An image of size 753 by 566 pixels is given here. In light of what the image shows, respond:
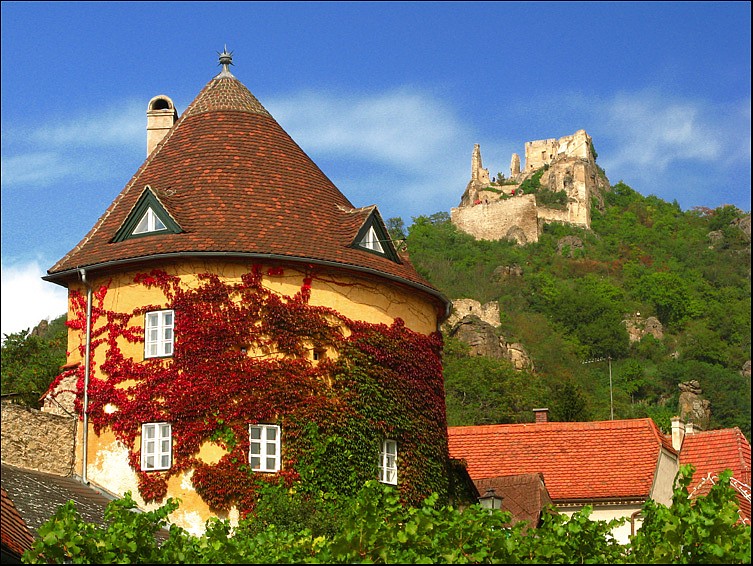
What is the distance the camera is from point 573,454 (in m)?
38.1

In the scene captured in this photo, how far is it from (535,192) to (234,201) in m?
126

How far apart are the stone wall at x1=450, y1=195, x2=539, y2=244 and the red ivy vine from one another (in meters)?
110

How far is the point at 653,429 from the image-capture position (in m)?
38.6

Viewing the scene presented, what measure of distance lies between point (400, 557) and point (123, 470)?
1031 cm

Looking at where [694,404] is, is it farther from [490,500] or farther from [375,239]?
[375,239]

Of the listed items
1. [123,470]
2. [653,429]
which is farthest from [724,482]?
[653,429]

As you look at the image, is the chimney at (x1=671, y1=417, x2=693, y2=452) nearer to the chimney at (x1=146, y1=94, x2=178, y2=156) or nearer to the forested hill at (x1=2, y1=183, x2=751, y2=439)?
the chimney at (x1=146, y1=94, x2=178, y2=156)

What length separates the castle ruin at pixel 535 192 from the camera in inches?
5472

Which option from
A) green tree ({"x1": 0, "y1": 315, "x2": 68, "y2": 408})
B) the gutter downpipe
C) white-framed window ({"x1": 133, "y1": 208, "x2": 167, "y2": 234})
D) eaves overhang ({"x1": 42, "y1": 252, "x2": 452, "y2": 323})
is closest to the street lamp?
eaves overhang ({"x1": 42, "y1": 252, "x2": 452, "y2": 323})

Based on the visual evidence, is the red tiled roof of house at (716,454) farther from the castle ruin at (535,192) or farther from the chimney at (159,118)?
the castle ruin at (535,192)

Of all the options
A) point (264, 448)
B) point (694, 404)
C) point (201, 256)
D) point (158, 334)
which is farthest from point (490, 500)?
point (694, 404)

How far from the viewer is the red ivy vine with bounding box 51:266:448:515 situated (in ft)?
87.1

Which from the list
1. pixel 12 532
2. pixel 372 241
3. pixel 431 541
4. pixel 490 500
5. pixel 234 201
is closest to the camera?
pixel 12 532

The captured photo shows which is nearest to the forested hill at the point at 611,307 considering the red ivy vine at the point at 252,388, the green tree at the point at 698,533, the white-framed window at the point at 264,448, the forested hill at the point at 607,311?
the forested hill at the point at 607,311
